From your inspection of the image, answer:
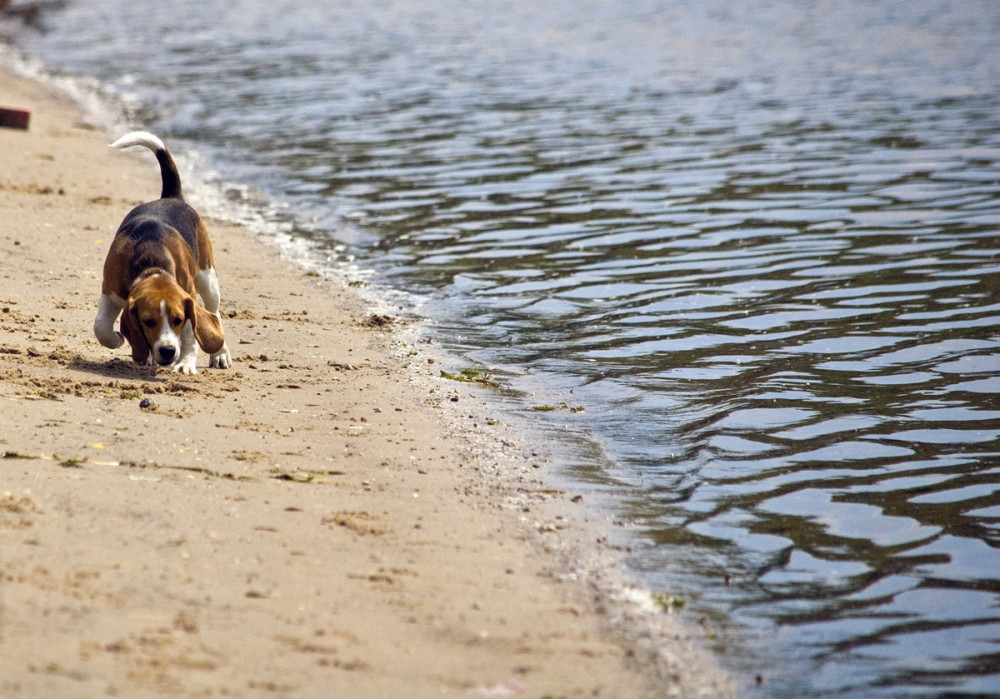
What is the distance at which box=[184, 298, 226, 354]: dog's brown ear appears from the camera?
615cm

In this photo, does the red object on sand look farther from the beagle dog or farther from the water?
the beagle dog

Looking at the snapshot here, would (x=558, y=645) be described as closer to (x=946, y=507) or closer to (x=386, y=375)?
(x=946, y=507)

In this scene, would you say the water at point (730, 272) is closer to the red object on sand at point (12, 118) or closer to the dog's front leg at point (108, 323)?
the dog's front leg at point (108, 323)

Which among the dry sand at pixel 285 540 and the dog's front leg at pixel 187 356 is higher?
the dog's front leg at pixel 187 356

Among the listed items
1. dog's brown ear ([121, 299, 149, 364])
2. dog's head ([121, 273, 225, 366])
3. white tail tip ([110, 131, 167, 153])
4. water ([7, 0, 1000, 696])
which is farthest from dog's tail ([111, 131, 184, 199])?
water ([7, 0, 1000, 696])

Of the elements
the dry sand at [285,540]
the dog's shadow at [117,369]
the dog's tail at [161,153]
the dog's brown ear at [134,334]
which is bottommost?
the dry sand at [285,540]

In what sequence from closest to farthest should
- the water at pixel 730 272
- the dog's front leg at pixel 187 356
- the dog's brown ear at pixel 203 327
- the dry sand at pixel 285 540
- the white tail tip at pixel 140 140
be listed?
the dry sand at pixel 285 540 → the water at pixel 730 272 → the dog's brown ear at pixel 203 327 → the dog's front leg at pixel 187 356 → the white tail tip at pixel 140 140

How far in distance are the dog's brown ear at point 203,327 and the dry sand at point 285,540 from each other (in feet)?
0.69

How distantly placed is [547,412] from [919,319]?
261 cm

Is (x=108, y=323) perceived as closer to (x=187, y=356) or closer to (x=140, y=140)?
(x=187, y=356)

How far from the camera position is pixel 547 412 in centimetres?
630

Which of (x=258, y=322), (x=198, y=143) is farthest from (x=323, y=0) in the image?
(x=258, y=322)

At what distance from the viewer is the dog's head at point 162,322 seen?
602cm

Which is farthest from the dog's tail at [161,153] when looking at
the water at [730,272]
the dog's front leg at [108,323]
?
the water at [730,272]
